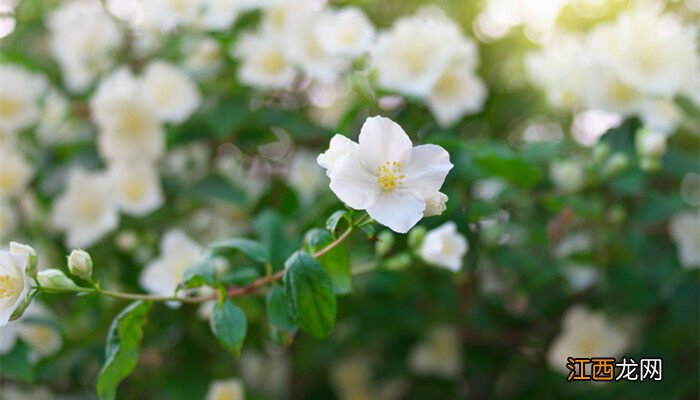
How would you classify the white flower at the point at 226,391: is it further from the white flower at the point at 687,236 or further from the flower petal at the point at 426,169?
the white flower at the point at 687,236

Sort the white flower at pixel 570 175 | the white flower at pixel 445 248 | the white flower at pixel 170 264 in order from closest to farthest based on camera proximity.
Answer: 1. the white flower at pixel 445 248
2. the white flower at pixel 170 264
3. the white flower at pixel 570 175

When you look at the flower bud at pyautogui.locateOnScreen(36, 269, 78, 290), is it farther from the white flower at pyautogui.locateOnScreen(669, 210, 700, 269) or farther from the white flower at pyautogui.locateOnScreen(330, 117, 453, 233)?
the white flower at pyautogui.locateOnScreen(669, 210, 700, 269)

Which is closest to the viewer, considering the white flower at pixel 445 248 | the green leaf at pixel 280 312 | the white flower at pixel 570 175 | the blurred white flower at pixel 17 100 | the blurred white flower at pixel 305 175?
the green leaf at pixel 280 312

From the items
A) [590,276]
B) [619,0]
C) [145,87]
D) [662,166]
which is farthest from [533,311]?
[145,87]

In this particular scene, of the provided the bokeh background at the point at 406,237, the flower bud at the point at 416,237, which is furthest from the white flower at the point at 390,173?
the bokeh background at the point at 406,237

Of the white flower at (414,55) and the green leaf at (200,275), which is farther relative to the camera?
the white flower at (414,55)

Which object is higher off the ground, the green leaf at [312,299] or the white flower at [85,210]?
the white flower at [85,210]

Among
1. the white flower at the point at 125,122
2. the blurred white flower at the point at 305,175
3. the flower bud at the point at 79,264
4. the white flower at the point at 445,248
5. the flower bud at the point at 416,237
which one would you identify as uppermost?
the blurred white flower at the point at 305,175
